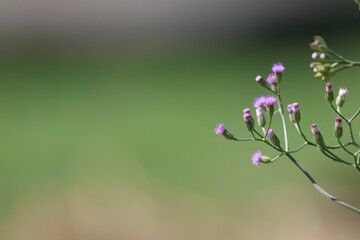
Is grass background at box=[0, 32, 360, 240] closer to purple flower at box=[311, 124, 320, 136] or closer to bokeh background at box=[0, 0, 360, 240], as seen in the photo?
bokeh background at box=[0, 0, 360, 240]

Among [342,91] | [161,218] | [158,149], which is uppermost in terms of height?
[158,149]

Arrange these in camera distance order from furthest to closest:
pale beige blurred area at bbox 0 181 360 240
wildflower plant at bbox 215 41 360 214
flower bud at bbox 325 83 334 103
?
pale beige blurred area at bbox 0 181 360 240 → flower bud at bbox 325 83 334 103 → wildflower plant at bbox 215 41 360 214

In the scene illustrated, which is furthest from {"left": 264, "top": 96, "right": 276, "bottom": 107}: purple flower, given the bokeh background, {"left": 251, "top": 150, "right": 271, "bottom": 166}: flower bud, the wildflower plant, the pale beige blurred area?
the bokeh background

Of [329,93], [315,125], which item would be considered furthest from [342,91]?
[315,125]

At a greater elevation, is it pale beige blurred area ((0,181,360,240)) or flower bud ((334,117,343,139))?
pale beige blurred area ((0,181,360,240))

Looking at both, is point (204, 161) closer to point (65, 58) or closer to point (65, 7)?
point (65, 58)

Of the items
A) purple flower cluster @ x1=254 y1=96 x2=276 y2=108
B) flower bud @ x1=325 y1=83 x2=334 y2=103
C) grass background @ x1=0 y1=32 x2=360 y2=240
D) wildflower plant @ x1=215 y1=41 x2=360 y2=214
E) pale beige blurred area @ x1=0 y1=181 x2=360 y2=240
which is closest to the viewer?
wildflower plant @ x1=215 y1=41 x2=360 y2=214

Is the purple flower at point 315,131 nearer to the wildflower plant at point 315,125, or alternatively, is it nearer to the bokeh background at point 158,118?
the wildflower plant at point 315,125

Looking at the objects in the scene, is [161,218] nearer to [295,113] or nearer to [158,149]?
[158,149]

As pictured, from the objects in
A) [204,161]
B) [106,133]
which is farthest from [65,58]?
[204,161]
